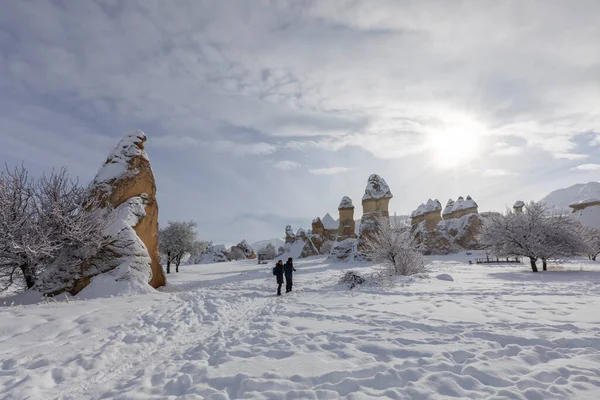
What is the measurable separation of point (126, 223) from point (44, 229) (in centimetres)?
314

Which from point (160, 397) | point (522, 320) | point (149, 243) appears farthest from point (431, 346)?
point (149, 243)

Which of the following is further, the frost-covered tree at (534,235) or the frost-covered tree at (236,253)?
the frost-covered tree at (236,253)

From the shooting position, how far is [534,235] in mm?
21891

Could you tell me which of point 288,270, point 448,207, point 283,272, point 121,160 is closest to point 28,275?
point 121,160

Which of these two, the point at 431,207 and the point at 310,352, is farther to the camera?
the point at 431,207

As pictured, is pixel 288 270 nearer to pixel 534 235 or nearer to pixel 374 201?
pixel 534 235

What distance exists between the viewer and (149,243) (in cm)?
1598

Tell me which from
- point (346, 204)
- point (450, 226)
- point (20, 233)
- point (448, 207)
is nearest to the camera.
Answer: point (20, 233)

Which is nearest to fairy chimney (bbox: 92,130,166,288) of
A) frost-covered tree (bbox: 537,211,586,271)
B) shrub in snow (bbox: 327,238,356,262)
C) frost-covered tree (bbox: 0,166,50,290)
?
frost-covered tree (bbox: 0,166,50,290)

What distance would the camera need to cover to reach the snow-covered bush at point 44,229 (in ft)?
35.1

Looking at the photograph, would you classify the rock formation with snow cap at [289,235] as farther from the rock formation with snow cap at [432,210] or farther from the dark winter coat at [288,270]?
the dark winter coat at [288,270]

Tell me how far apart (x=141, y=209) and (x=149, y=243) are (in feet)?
6.73

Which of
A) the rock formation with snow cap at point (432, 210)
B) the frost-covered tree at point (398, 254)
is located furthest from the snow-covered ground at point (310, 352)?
the rock formation with snow cap at point (432, 210)

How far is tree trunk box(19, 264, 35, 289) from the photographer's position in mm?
11977
